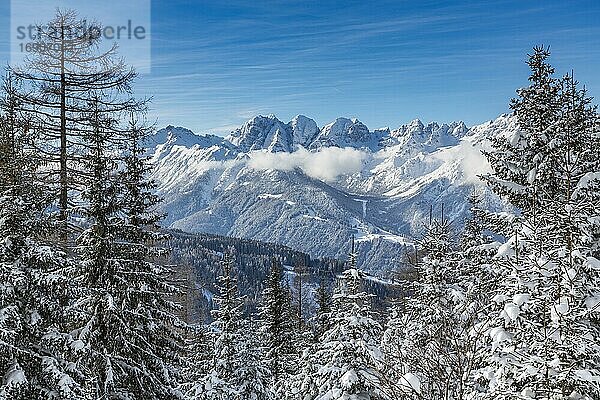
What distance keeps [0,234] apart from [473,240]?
16.2 m

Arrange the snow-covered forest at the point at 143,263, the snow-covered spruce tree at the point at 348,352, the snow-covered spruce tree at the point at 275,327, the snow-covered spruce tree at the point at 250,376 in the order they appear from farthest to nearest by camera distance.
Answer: the snow-covered spruce tree at the point at 275,327 < the snow-covered spruce tree at the point at 250,376 < the snow-covered spruce tree at the point at 348,352 < the snow-covered forest at the point at 143,263

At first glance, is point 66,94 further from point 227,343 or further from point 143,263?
point 227,343

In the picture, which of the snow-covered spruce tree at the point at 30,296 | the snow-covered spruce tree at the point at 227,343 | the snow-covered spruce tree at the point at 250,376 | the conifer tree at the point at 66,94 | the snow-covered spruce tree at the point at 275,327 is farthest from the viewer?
the snow-covered spruce tree at the point at 275,327

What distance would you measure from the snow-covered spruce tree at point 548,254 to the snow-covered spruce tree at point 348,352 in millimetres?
5750

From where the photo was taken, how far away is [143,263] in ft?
45.3

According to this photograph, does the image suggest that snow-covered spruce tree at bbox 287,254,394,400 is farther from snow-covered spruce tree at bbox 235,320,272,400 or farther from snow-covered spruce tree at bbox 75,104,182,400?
snow-covered spruce tree at bbox 235,320,272,400

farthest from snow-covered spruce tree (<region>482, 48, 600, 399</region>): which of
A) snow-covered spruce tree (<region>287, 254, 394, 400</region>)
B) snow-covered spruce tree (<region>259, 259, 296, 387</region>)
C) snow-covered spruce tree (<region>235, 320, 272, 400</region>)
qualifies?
snow-covered spruce tree (<region>259, 259, 296, 387</region>)

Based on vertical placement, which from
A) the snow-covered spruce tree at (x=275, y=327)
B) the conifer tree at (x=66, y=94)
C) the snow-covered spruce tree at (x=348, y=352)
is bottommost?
the snow-covered spruce tree at (x=275, y=327)

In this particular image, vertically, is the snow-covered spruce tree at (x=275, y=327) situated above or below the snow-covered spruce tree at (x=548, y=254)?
below

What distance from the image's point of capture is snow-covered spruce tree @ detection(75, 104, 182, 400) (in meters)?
12.2

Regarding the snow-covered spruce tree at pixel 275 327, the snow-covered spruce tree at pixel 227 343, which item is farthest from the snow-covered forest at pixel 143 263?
the snow-covered spruce tree at pixel 275 327

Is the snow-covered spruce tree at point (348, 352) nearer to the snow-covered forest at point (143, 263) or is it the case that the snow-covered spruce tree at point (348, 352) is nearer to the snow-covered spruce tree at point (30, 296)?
the snow-covered forest at point (143, 263)

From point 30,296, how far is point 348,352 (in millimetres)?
9063

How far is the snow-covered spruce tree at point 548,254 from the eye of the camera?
312 inches
